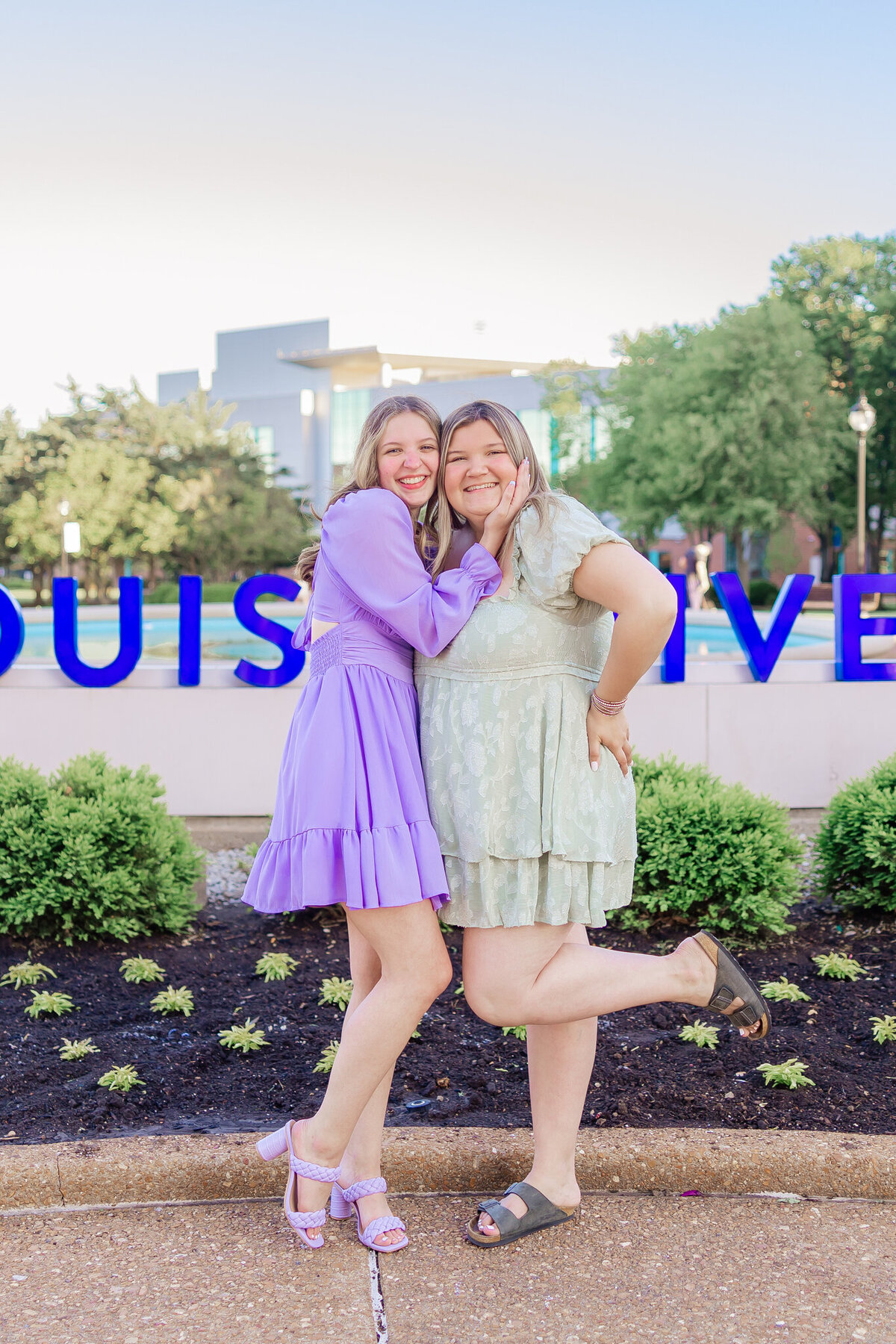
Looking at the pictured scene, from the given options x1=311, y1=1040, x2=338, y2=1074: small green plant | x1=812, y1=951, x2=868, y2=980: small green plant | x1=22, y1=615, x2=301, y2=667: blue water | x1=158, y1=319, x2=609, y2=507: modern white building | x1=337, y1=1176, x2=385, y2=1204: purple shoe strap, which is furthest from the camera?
x1=158, y1=319, x2=609, y2=507: modern white building

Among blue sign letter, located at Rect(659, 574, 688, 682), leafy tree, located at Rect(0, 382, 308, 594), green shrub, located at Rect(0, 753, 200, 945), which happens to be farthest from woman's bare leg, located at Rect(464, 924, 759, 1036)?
leafy tree, located at Rect(0, 382, 308, 594)

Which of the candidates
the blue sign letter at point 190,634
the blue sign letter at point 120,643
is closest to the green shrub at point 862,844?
the blue sign letter at point 190,634

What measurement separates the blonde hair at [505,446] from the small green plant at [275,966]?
2.14 metres

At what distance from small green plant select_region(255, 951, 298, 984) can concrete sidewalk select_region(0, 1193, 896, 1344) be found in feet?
4.77

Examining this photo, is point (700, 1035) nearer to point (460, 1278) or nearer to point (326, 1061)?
point (326, 1061)

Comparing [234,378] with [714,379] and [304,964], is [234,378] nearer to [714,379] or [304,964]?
[714,379]

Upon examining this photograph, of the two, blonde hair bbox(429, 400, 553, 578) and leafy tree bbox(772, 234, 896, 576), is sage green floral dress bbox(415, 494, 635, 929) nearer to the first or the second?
blonde hair bbox(429, 400, 553, 578)

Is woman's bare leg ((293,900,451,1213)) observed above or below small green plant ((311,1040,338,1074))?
above

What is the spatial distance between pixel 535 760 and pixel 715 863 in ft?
7.71

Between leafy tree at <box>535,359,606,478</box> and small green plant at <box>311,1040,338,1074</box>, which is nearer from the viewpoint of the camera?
small green plant at <box>311,1040,338,1074</box>

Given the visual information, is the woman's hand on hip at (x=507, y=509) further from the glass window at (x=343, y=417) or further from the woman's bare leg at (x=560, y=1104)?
the glass window at (x=343, y=417)

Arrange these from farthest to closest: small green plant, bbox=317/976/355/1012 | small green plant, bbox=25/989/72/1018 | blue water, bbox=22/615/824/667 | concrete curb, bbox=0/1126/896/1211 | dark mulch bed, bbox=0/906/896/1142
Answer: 1. blue water, bbox=22/615/824/667
2. small green plant, bbox=317/976/355/1012
3. small green plant, bbox=25/989/72/1018
4. dark mulch bed, bbox=0/906/896/1142
5. concrete curb, bbox=0/1126/896/1211

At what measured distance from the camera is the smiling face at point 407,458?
2557 millimetres

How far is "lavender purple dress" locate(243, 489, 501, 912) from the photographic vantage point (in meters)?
2.39
